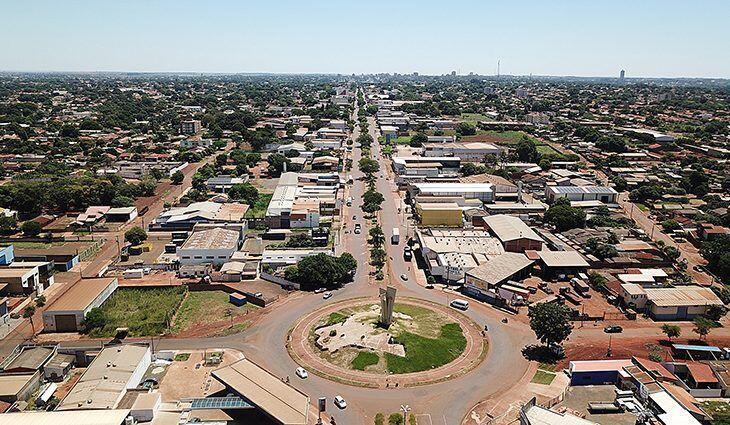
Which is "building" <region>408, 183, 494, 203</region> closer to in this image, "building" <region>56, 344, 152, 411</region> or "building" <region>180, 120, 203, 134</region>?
"building" <region>56, 344, 152, 411</region>

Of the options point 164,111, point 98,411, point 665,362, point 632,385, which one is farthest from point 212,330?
point 164,111

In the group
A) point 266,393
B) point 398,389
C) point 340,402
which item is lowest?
point 398,389

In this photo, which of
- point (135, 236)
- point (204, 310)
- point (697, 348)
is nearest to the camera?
point (697, 348)

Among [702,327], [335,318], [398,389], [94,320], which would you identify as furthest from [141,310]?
[702,327]

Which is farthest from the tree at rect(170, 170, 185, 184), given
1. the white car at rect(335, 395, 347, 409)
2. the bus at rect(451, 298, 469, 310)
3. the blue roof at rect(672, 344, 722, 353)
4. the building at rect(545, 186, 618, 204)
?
the blue roof at rect(672, 344, 722, 353)

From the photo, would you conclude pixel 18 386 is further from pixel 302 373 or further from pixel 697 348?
pixel 697 348

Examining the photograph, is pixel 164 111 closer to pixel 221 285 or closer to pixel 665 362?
pixel 221 285

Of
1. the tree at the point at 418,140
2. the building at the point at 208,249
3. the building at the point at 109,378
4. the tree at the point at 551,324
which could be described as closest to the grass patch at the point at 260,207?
the building at the point at 208,249
